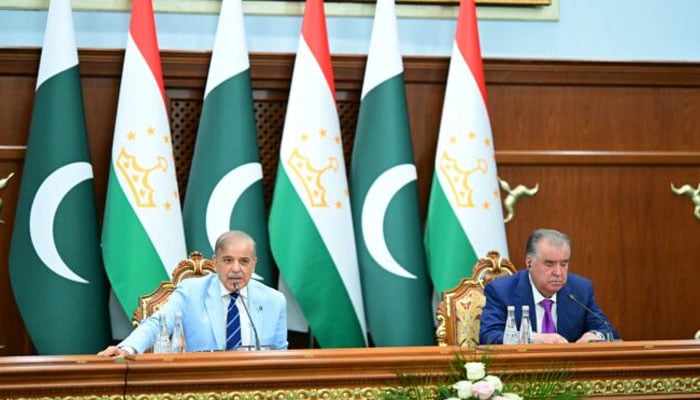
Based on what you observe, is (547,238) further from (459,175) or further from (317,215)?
(317,215)

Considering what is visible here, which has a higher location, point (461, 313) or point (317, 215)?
point (317, 215)

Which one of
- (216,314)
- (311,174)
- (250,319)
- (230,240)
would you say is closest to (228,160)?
(311,174)

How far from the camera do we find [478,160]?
205 inches

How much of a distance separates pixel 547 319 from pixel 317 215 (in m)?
1.30

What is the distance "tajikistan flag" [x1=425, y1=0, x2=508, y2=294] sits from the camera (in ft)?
17.0

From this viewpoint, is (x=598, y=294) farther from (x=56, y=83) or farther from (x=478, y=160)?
(x=56, y=83)

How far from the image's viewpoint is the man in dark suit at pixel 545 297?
417cm

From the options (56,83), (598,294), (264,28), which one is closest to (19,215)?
(56,83)

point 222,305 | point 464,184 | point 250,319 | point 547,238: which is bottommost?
point 250,319

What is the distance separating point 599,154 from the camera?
5.62 meters

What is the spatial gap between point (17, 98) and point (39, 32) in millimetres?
347

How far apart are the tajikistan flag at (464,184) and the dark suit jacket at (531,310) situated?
84 cm

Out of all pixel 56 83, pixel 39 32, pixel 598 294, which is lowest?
pixel 598 294

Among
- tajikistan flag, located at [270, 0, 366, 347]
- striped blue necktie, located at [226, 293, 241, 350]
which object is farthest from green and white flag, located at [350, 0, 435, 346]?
striped blue necktie, located at [226, 293, 241, 350]
